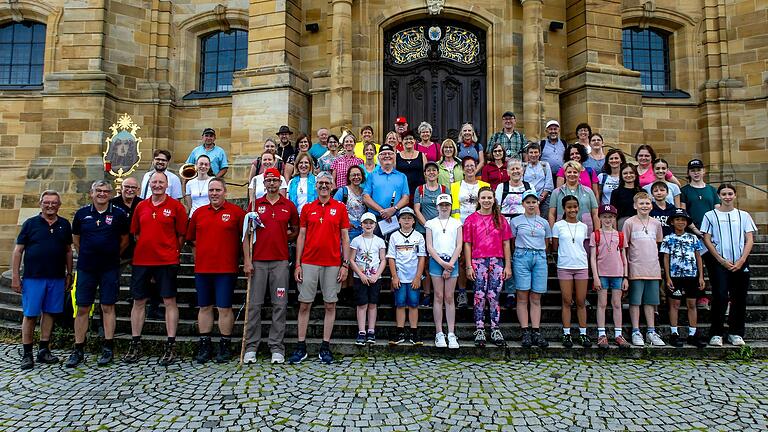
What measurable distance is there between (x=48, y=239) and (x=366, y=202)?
374cm

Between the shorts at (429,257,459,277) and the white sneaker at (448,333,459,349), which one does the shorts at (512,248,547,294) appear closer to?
the shorts at (429,257,459,277)

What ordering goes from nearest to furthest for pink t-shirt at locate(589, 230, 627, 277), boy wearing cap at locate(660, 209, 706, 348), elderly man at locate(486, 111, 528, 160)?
pink t-shirt at locate(589, 230, 627, 277) → boy wearing cap at locate(660, 209, 706, 348) → elderly man at locate(486, 111, 528, 160)

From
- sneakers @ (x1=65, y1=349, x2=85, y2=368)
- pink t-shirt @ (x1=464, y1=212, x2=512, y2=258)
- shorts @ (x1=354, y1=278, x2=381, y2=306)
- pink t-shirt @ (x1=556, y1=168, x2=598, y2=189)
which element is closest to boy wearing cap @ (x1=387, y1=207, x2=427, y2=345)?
shorts @ (x1=354, y1=278, x2=381, y2=306)

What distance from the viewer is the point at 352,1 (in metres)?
11.7

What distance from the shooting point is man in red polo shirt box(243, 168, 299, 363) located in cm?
564

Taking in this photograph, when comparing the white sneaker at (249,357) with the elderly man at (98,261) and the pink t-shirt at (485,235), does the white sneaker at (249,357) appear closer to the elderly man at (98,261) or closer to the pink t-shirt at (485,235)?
the elderly man at (98,261)

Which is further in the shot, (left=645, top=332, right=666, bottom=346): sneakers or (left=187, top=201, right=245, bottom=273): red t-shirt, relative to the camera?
(left=645, top=332, right=666, bottom=346): sneakers

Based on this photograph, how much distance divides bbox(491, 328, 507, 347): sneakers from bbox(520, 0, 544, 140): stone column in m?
6.40

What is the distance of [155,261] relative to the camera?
568 cm

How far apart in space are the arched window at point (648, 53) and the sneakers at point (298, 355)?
538 inches

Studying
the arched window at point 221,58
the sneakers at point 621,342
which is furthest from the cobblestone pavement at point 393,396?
the arched window at point 221,58

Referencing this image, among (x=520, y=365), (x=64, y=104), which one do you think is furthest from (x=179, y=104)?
(x=520, y=365)

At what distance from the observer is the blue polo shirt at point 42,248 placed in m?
5.68

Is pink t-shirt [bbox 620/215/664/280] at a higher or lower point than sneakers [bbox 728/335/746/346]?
higher
